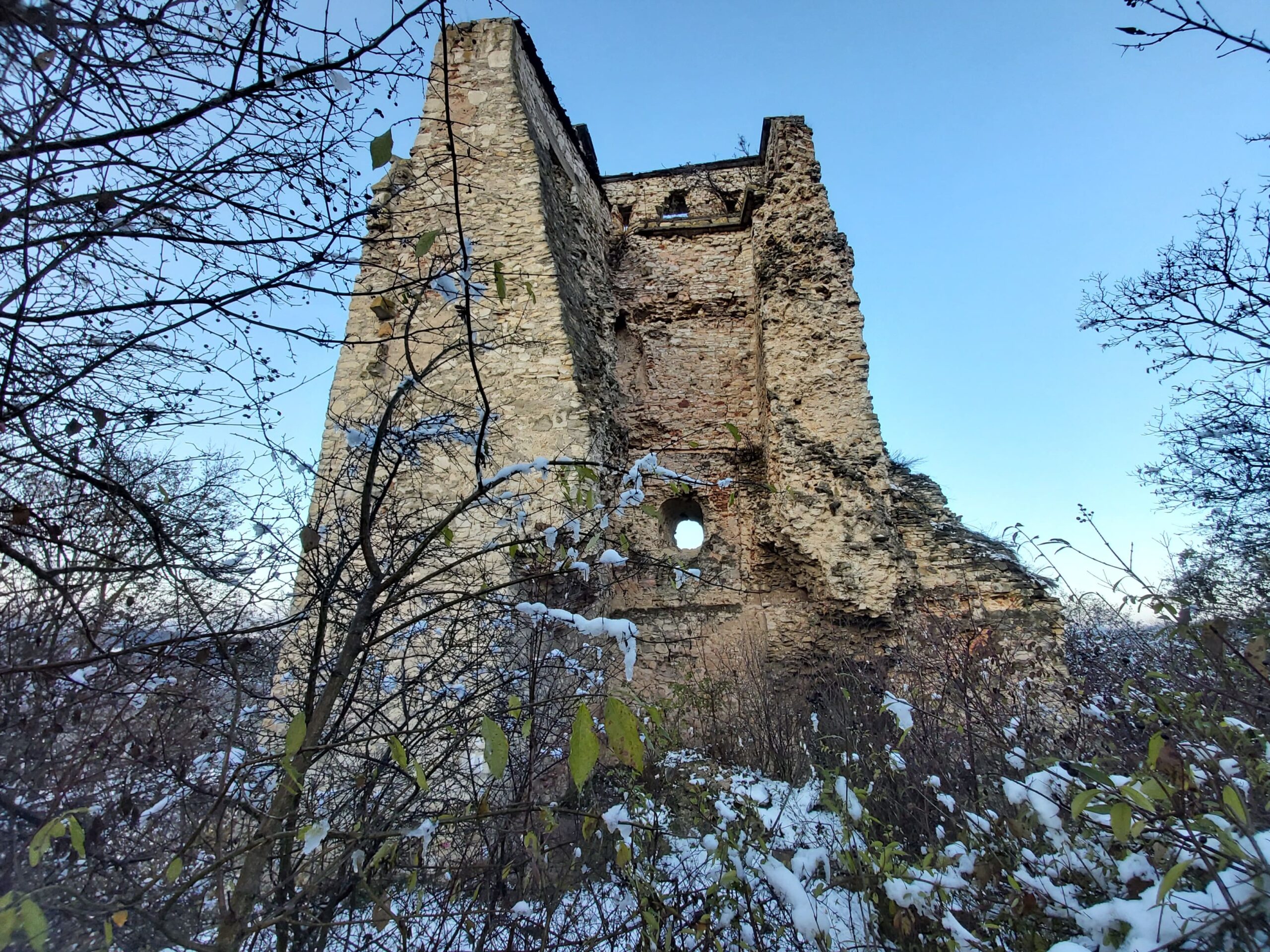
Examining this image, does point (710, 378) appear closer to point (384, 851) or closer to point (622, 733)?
point (384, 851)

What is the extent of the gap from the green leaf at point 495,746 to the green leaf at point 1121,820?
3.35ft

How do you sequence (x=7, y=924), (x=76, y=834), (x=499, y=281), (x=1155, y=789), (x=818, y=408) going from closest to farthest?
1. (x=7, y=924)
2. (x=1155, y=789)
3. (x=76, y=834)
4. (x=499, y=281)
5. (x=818, y=408)

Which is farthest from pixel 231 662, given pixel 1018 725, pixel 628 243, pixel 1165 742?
pixel 628 243

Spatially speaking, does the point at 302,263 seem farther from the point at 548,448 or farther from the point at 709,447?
the point at 709,447

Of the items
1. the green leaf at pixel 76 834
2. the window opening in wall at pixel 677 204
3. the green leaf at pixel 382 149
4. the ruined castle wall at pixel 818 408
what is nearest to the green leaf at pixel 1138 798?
the green leaf at pixel 382 149

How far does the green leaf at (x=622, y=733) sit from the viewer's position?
970 mm

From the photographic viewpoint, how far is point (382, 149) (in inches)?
48.5

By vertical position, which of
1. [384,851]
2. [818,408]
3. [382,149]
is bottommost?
[384,851]

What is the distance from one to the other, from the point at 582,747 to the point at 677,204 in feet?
31.0

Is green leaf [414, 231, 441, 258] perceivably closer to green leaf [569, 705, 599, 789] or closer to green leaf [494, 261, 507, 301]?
green leaf [494, 261, 507, 301]

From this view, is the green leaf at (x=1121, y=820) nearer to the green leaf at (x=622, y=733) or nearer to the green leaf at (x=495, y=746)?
the green leaf at (x=622, y=733)

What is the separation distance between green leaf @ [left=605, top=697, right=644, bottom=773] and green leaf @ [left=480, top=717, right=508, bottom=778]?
175mm

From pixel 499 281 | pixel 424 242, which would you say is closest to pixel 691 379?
pixel 499 281

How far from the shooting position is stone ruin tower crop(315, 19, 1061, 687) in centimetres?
540
